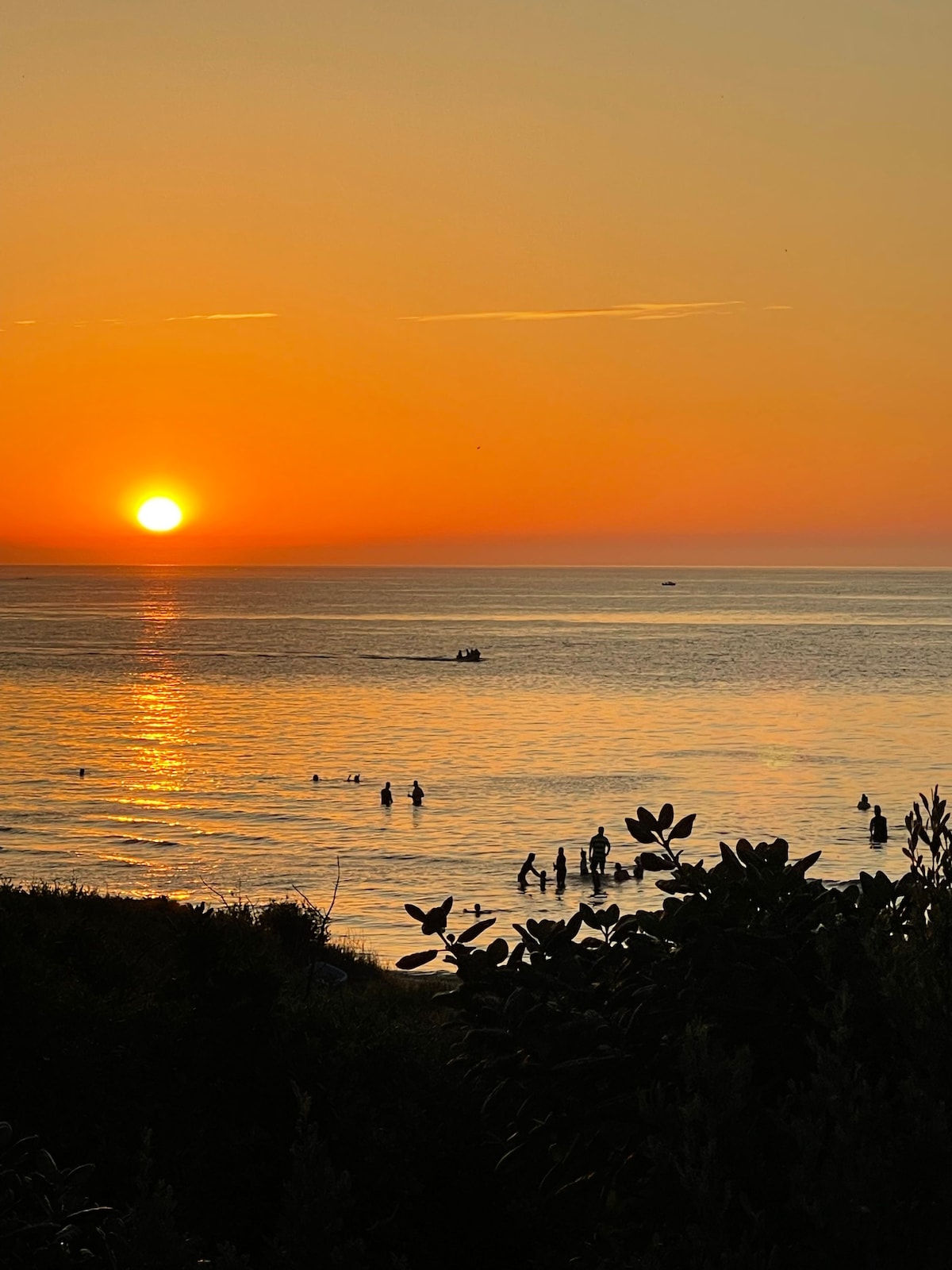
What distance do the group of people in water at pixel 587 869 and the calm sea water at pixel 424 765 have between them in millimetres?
558

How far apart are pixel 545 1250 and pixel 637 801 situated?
54483 mm

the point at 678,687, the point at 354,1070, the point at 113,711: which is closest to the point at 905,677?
the point at 678,687

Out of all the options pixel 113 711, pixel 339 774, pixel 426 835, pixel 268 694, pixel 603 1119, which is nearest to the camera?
pixel 603 1119

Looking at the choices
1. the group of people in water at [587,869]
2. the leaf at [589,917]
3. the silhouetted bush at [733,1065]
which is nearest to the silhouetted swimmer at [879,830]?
the group of people in water at [587,869]

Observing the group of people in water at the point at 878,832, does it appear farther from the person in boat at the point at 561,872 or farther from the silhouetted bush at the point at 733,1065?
the silhouetted bush at the point at 733,1065

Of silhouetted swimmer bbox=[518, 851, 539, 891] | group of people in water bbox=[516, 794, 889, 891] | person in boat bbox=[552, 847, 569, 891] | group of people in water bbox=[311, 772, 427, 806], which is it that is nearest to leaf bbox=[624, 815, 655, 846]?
group of people in water bbox=[516, 794, 889, 891]

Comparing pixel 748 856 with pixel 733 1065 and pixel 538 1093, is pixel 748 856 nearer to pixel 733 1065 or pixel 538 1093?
pixel 538 1093

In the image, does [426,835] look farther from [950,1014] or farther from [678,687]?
[678,687]

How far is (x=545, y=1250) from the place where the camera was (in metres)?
7.34

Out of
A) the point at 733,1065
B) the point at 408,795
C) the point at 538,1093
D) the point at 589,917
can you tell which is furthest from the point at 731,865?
the point at 408,795

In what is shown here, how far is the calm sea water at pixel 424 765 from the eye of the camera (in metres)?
47.5

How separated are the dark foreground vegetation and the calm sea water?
85.8ft

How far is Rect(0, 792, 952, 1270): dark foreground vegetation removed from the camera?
479 cm

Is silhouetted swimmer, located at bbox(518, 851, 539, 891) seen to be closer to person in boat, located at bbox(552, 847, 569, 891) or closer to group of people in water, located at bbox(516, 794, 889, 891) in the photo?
group of people in water, located at bbox(516, 794, 889, 891)
